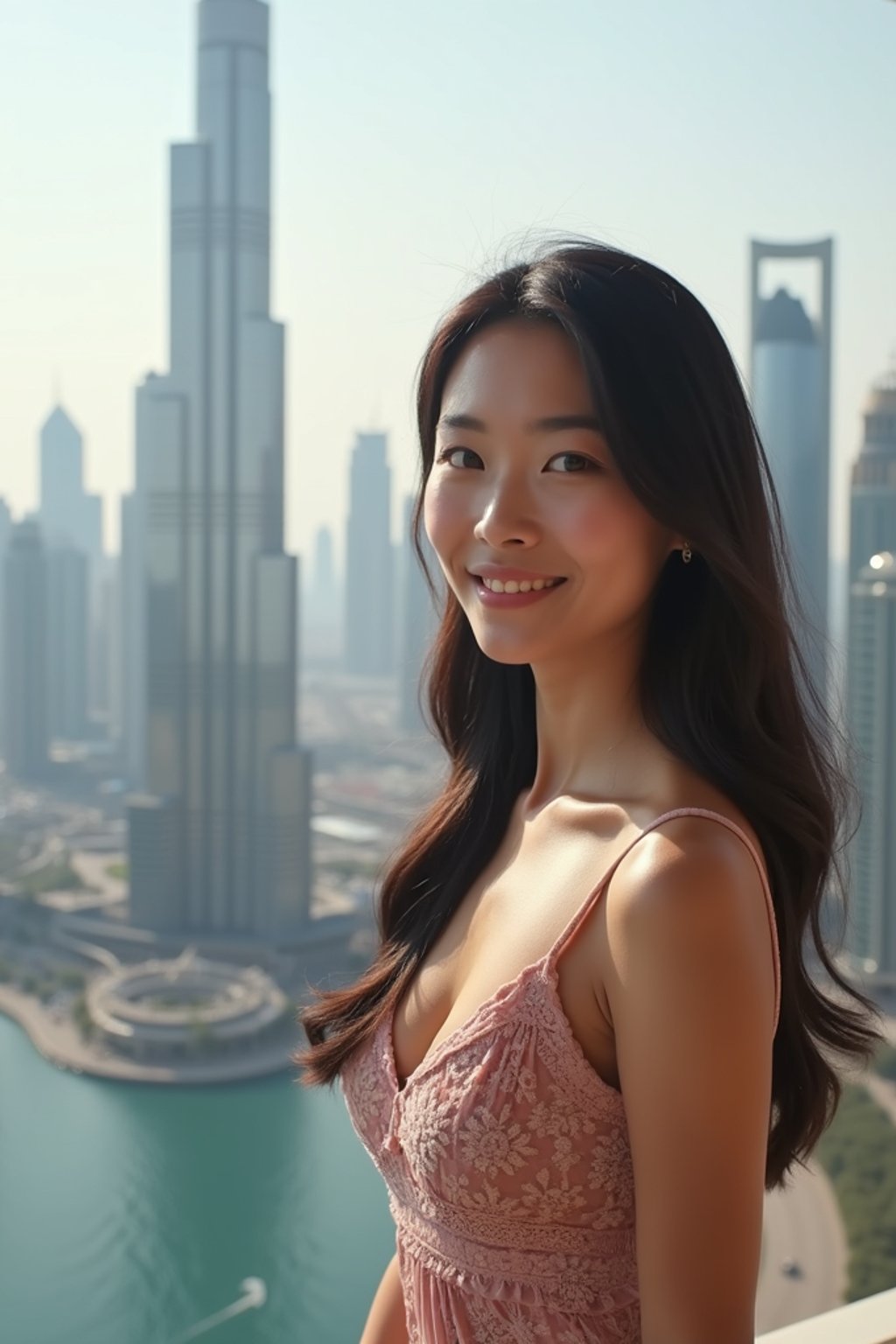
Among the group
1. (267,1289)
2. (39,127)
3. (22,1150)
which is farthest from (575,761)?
(39,127)

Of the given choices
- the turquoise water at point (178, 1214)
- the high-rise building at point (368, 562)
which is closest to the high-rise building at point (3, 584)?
the high-rise building at point (368, 562)

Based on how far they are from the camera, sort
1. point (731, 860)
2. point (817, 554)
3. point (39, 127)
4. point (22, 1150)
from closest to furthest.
Result: 1. point (731, 860)
2. point (22, 1150)
3. point (817, 554)
4. point (39, 127)

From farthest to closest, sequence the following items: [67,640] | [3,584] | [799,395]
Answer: [67,640] < [3,584] < [799,395]

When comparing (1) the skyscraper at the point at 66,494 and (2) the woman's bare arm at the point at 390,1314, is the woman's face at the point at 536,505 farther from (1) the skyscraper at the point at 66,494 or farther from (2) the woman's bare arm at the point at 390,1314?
(1) the skyscraper at the point at 66,494

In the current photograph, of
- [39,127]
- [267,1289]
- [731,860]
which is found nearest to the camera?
[731,860]

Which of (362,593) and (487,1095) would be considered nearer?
(487,1095)

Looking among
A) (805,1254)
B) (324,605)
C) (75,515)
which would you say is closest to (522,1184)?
(805,1254)

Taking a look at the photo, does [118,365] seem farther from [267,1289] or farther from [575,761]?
[575,761]

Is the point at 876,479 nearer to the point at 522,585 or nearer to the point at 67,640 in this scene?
the point at 522,585
